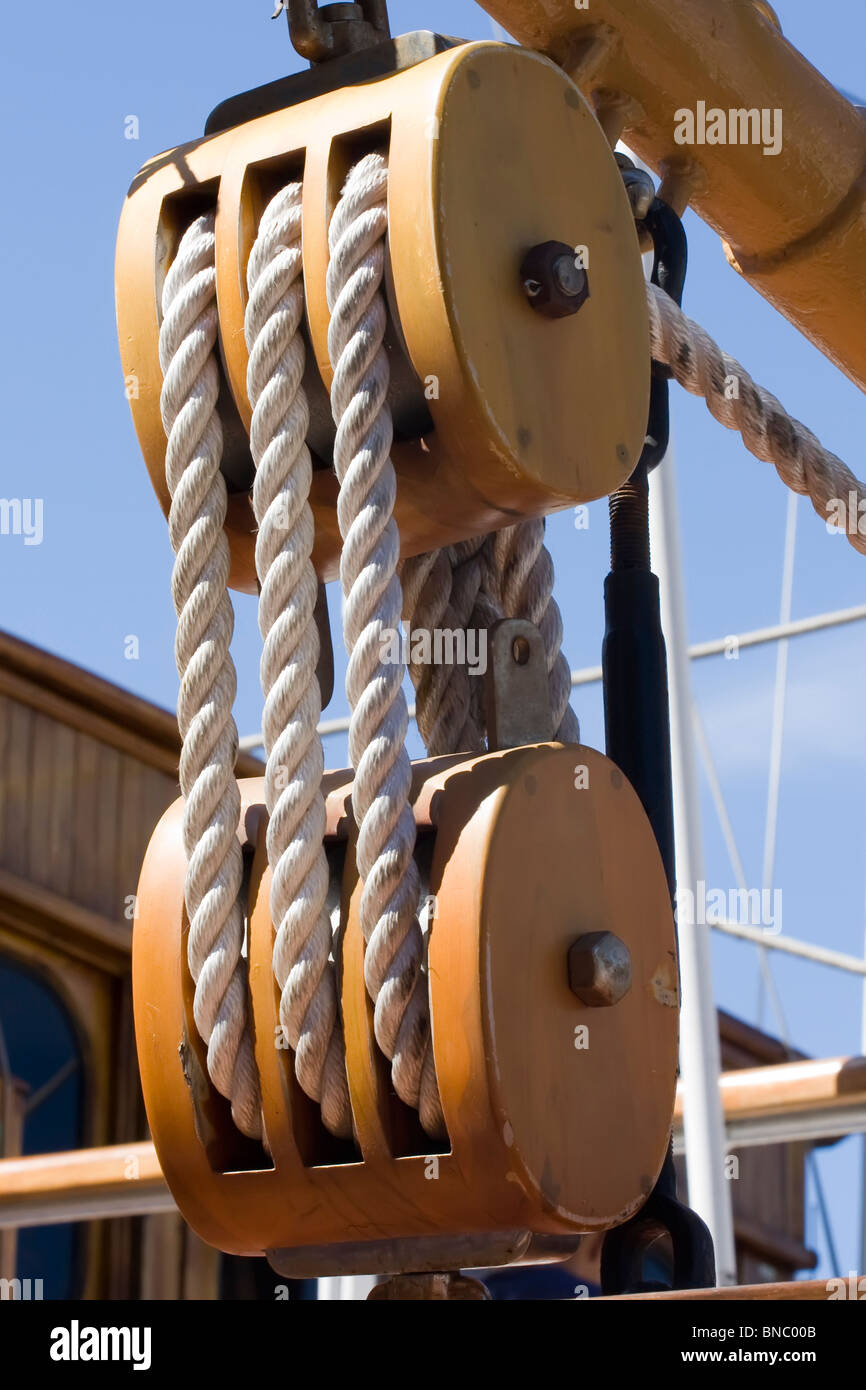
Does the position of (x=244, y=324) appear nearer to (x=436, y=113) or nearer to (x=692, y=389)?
(x=436, y=113)

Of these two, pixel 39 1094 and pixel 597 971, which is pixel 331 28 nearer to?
pixel 597 971

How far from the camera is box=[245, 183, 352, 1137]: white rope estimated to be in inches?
28.5

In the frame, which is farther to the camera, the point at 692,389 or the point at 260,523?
the point at 692,389

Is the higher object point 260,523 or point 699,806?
point 699,806

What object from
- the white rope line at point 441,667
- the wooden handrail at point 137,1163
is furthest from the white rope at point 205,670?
the wooden handrail at point 137,1163

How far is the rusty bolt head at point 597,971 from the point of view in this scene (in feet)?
2.39

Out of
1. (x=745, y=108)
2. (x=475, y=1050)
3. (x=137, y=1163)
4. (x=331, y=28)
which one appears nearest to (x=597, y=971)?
(x=475, y=1050)

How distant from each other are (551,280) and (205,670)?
0.22 m

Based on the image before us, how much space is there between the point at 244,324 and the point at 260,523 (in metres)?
0.09

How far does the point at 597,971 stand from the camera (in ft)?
2.39

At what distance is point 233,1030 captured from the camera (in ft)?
2.43
